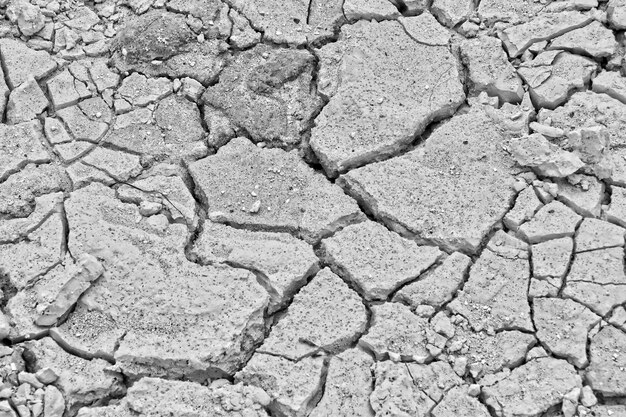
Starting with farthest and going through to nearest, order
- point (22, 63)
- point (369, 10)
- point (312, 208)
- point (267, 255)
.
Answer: point (369, 10)
point (22, 63)
point (312, 208)
point (267, 255)

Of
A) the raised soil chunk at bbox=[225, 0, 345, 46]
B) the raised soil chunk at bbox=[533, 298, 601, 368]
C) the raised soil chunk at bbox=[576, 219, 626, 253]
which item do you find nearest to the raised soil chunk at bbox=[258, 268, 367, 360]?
the raised soil chunk at bbox=[533, 298, 601, 368]

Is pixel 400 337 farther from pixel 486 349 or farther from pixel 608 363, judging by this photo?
pixel 608 363

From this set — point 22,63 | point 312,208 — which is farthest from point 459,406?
point 22,63

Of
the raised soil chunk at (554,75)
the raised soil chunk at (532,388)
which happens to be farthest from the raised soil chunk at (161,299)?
the raised soil chunk at (554,75)

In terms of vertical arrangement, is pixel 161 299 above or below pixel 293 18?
below

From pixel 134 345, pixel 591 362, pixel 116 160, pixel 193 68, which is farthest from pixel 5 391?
pixel 591 362

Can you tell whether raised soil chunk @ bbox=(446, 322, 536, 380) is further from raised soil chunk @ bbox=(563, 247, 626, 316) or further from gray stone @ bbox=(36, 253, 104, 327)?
gray stone @ bbox=(36, 253, 104, 327)

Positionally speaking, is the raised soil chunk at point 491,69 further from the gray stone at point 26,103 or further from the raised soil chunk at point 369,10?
the gray stone at point 26,103
